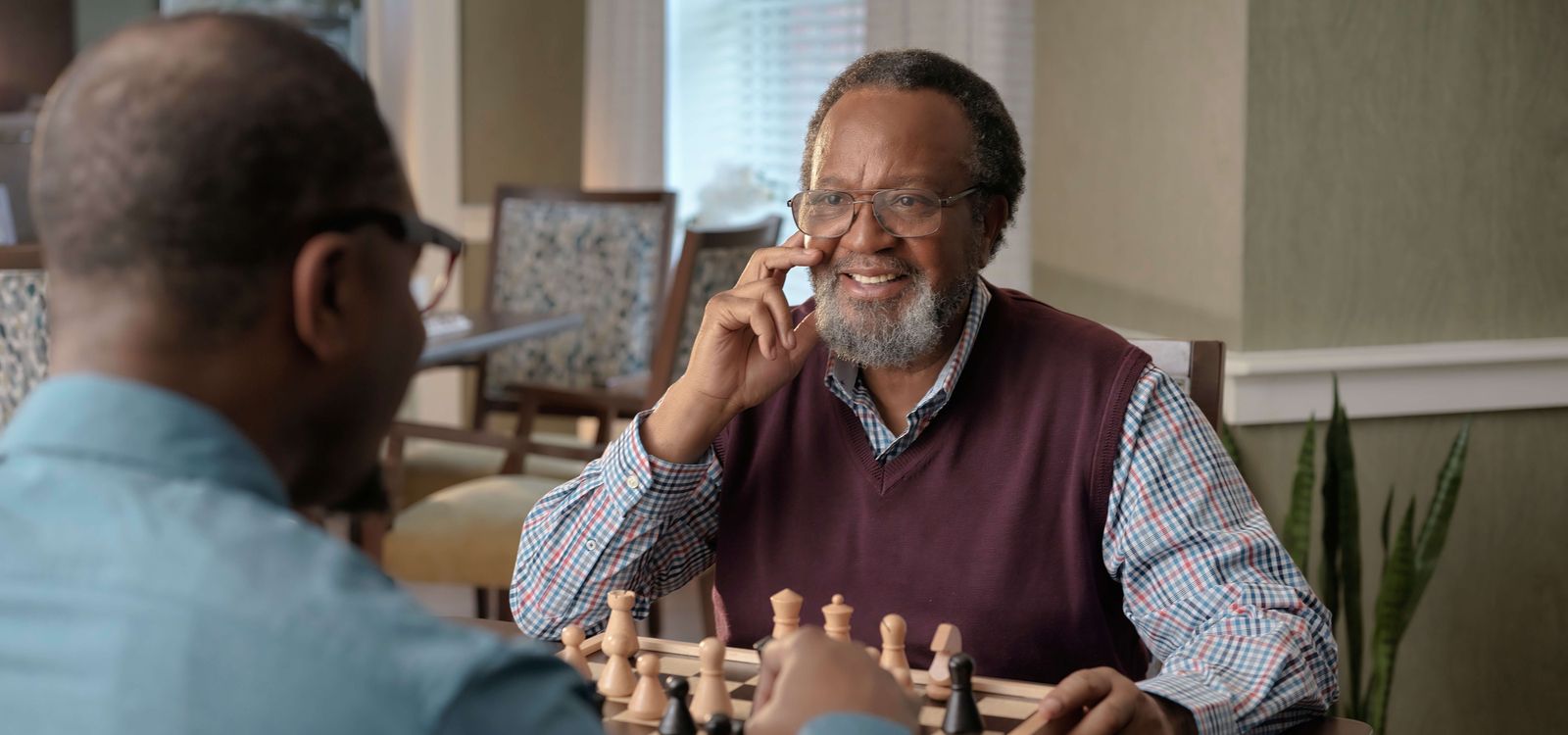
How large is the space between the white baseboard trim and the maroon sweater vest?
1108mm

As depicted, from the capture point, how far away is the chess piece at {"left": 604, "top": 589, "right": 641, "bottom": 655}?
59.3 inches

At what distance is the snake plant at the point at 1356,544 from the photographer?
2707 mm

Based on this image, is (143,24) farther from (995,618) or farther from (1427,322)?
(1427,322)

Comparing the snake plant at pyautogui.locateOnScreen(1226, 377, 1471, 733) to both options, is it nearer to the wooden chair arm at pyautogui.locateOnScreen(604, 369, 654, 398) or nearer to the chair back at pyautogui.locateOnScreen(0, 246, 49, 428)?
the wooden chair arm at pyautogui.locateOnScreen(604, 369, 654, 398)

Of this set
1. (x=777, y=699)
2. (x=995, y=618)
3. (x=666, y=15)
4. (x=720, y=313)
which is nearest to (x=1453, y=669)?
(x=995, y=618)

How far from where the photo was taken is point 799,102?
4.85 metres

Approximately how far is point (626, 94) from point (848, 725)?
483 centimetres

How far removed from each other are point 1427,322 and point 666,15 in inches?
128

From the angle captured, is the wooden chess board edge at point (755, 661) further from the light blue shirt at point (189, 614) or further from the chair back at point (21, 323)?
the chair back at point (21, 323)

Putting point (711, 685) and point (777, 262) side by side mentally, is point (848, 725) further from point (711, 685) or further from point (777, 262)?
point (777, 262)

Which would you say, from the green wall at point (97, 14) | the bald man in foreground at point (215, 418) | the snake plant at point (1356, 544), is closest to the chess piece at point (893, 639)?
the bald man in foreground at point (215, 418)

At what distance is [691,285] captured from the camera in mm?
3846

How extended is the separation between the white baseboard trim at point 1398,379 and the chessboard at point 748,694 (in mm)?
1557

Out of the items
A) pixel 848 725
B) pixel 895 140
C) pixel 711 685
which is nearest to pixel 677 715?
pixel 711 685
